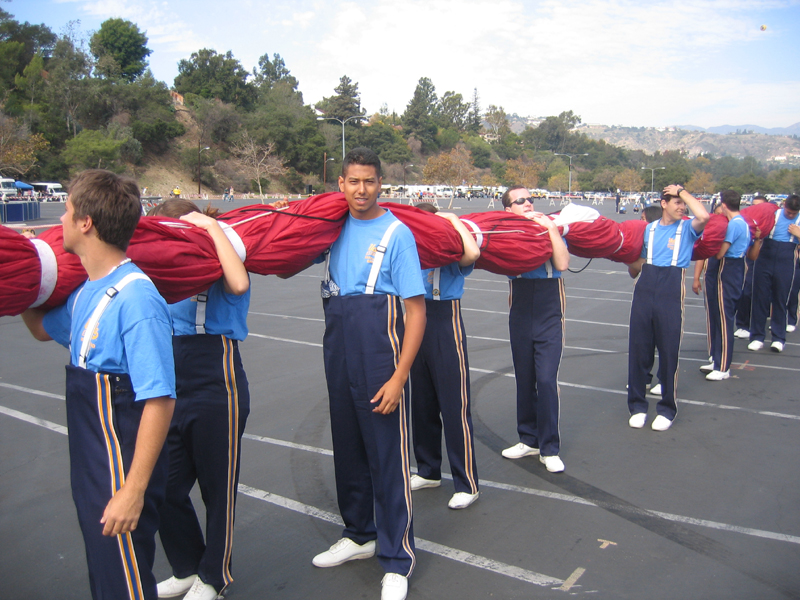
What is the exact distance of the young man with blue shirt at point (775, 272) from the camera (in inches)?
352

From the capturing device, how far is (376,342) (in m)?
3.13

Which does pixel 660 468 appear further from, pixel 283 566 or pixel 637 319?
pixel 283 566

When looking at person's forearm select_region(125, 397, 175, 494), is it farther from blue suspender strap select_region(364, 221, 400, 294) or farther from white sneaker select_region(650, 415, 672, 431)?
white sneaker select_region(650, 415, 672, 431)

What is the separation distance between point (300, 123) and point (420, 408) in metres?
83.3

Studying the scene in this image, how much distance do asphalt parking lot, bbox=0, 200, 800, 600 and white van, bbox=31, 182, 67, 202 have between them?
50.4 m

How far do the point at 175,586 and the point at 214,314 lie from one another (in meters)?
1.45

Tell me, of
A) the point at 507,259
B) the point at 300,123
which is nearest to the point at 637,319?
the point at 507,259

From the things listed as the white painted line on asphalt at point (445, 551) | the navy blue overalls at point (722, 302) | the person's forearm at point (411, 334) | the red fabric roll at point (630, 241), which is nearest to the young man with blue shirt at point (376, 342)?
the person's forearm at point (411, 334)

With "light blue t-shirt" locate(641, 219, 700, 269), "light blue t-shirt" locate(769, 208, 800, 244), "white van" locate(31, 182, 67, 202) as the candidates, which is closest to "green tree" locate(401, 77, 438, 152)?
"white van" locate(31, 182, 67, 202)

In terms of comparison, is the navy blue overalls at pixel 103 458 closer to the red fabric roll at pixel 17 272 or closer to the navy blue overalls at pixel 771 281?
the red fabric roll at pixel 17 272

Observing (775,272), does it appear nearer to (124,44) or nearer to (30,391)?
(30,391)

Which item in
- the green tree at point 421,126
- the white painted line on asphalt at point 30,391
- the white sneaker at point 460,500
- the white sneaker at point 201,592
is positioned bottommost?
the white sneaker at point 460,500

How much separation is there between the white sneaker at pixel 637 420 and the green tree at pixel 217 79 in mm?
94457

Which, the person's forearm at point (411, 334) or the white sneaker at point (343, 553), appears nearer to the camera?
the person's forearm at point (411, 334)
